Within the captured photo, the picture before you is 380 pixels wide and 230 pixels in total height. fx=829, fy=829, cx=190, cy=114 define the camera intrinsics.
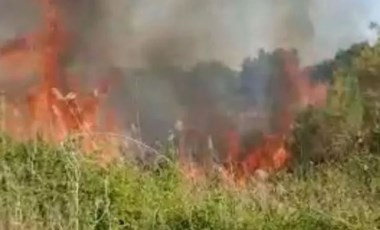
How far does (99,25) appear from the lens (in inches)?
501

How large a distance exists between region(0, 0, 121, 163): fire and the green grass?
13.7 feet

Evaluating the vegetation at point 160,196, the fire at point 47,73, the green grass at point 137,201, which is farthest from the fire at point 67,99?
the green grass at point 137,201

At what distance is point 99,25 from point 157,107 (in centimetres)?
175

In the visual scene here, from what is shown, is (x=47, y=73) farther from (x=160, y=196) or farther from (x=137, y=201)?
(x=137, y=201)

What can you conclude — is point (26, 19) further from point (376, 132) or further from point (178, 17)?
point (376, 132)

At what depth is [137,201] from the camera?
6.10 metres

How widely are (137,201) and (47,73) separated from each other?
647 centimetres

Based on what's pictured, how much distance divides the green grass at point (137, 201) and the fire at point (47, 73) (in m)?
4.17

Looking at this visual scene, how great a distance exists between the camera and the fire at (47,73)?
1116cm

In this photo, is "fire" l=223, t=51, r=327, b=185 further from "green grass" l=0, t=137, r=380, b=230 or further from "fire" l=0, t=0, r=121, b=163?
"green grass" l=0, t=137, r=380, b=230

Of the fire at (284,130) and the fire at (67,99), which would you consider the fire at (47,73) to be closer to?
the fire at (67,99)

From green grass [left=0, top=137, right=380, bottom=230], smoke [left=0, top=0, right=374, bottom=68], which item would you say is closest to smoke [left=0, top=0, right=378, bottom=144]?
smoke [left=0, top=0, right=374, bottom=68]

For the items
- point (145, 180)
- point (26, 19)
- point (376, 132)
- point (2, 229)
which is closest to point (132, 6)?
point (26, 19)

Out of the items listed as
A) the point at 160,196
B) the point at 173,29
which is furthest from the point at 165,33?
the point at 160,196
